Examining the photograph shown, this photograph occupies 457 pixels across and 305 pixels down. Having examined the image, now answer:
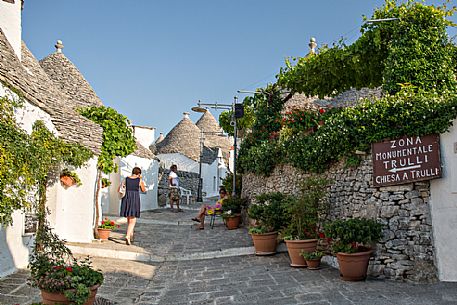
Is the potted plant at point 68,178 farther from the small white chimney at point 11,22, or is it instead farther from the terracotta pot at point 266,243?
the terracotta pot at point 266,243

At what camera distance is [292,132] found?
10328mm

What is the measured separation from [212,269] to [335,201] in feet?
9.10

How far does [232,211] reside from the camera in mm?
12305

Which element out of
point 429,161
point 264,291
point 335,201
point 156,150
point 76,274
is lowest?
point 264,291

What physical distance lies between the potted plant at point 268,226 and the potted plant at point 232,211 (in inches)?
119

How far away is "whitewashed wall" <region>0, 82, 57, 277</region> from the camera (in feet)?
19.6

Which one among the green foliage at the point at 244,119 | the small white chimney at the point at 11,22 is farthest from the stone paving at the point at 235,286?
A: the green foliage at the point at 244,119

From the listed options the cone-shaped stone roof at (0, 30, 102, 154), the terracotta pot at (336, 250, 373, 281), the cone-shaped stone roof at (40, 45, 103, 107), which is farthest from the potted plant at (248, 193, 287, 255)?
the cone-shaped stone roof at (40, 45, 103, 107)

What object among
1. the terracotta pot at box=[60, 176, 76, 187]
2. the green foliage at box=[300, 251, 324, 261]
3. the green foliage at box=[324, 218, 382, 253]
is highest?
the terracotta pot at box=[60, 176, 76, 187]

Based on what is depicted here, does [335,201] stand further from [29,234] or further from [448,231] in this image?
[29,234]

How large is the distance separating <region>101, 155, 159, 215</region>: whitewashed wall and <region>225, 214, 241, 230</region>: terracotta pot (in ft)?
17.1

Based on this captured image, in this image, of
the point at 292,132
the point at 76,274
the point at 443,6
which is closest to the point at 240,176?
the point at 292,132

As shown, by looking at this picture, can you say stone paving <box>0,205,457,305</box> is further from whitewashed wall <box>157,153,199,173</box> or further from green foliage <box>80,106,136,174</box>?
whitewashed wall <box>157,153,199,173</box>

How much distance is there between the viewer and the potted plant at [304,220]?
7.07 m
